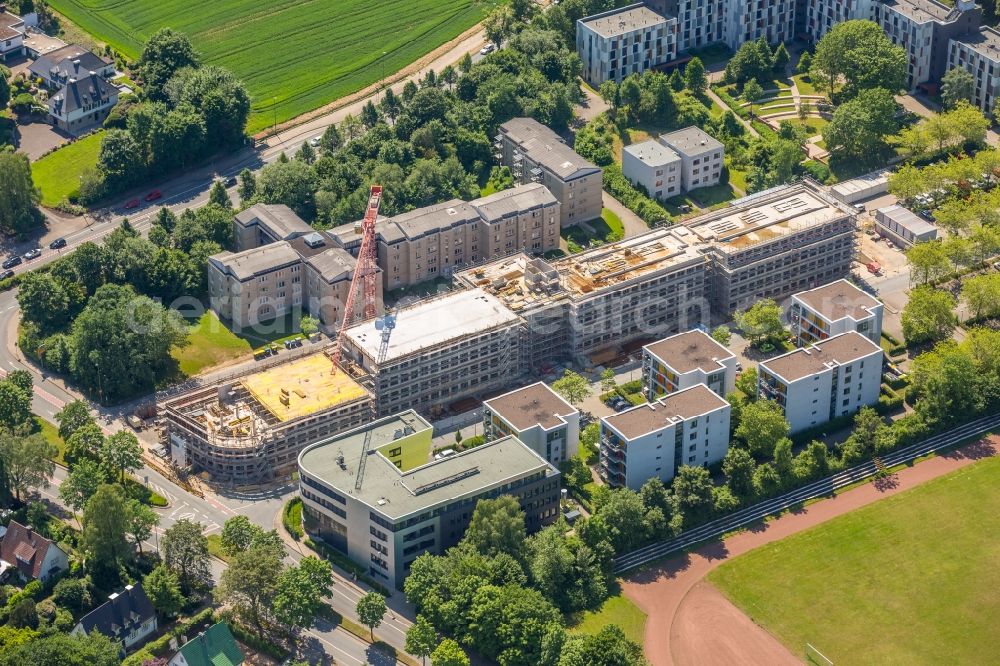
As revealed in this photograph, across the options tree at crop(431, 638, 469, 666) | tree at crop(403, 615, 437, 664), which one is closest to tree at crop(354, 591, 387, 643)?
tree at crop(403, 615, 437, 664)

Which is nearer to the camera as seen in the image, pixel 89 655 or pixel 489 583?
pixel 89 655

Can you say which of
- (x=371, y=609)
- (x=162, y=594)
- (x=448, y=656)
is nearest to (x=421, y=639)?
(x=448, y=656)

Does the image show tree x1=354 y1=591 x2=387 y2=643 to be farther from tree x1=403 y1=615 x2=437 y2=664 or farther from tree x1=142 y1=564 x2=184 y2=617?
tree x1=142 y1=564 x2=184 y2=617

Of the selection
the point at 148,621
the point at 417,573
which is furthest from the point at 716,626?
the point at 148,621

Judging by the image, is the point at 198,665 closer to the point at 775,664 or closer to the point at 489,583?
the point at 489,583

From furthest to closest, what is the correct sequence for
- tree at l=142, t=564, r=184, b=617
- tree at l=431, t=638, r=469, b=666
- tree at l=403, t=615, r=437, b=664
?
tree at l=142, t=564, r=184, b=617 < tree at l=403, t=615, r=437, b=664 < tree at l=431, t=638, r=469, b=666

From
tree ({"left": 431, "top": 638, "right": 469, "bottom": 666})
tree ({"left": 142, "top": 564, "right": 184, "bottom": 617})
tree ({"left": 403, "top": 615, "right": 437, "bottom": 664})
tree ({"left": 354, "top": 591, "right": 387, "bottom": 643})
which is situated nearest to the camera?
tree ({"left": 431, "top": 638, "right": 469, "bottom": 666})
